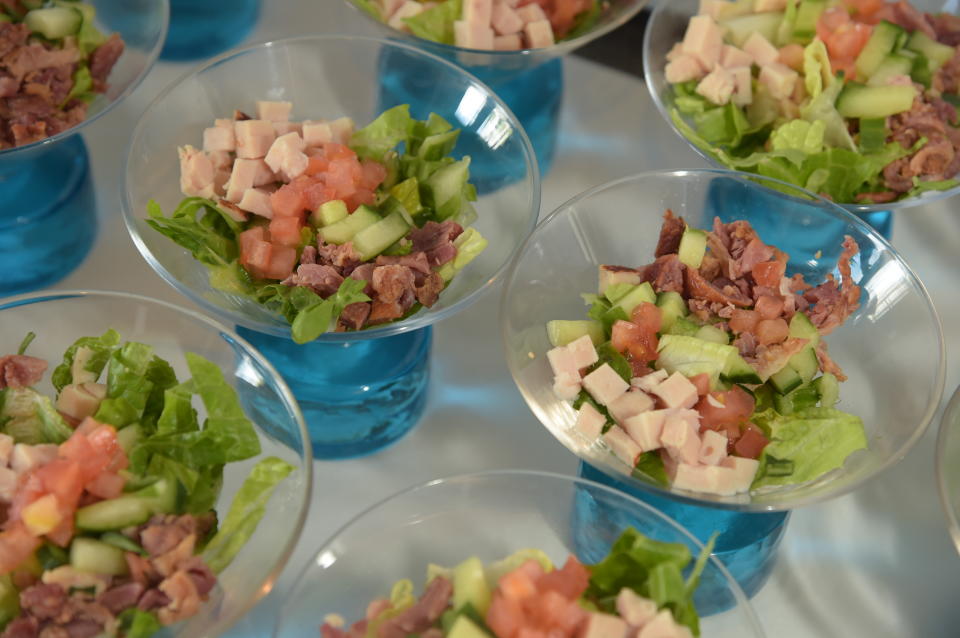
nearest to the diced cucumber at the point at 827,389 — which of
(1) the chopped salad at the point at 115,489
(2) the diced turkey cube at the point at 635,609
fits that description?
(2) the diced turkey cube at the point at 635,609

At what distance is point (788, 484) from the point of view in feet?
5.52

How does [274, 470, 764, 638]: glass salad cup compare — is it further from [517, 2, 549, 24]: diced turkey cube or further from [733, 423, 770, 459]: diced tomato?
[517, 2, 549, 24]: diced turkey cube

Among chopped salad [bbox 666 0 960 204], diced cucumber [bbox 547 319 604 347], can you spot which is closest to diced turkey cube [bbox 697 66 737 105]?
chopped salad [bbox 666 0 960 204]

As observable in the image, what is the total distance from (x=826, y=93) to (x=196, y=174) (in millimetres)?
1244

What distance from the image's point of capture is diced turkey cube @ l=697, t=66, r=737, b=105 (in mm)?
2232

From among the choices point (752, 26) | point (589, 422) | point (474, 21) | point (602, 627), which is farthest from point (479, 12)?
point (602, 627)

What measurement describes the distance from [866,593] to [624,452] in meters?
0.55

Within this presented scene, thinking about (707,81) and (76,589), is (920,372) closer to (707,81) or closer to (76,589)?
(707,81)

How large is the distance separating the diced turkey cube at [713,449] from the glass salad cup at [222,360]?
593mm

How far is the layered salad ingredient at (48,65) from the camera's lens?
81.7 inches

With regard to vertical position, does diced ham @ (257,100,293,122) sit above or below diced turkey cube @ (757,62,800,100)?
above

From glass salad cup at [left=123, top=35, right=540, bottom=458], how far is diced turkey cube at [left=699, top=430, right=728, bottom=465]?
0.43m

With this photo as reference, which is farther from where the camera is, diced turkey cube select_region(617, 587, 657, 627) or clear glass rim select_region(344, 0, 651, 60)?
clear glass rim select_region(344, 0, 651, 60)

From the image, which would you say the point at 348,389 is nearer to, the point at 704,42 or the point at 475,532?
the point at 475,532
